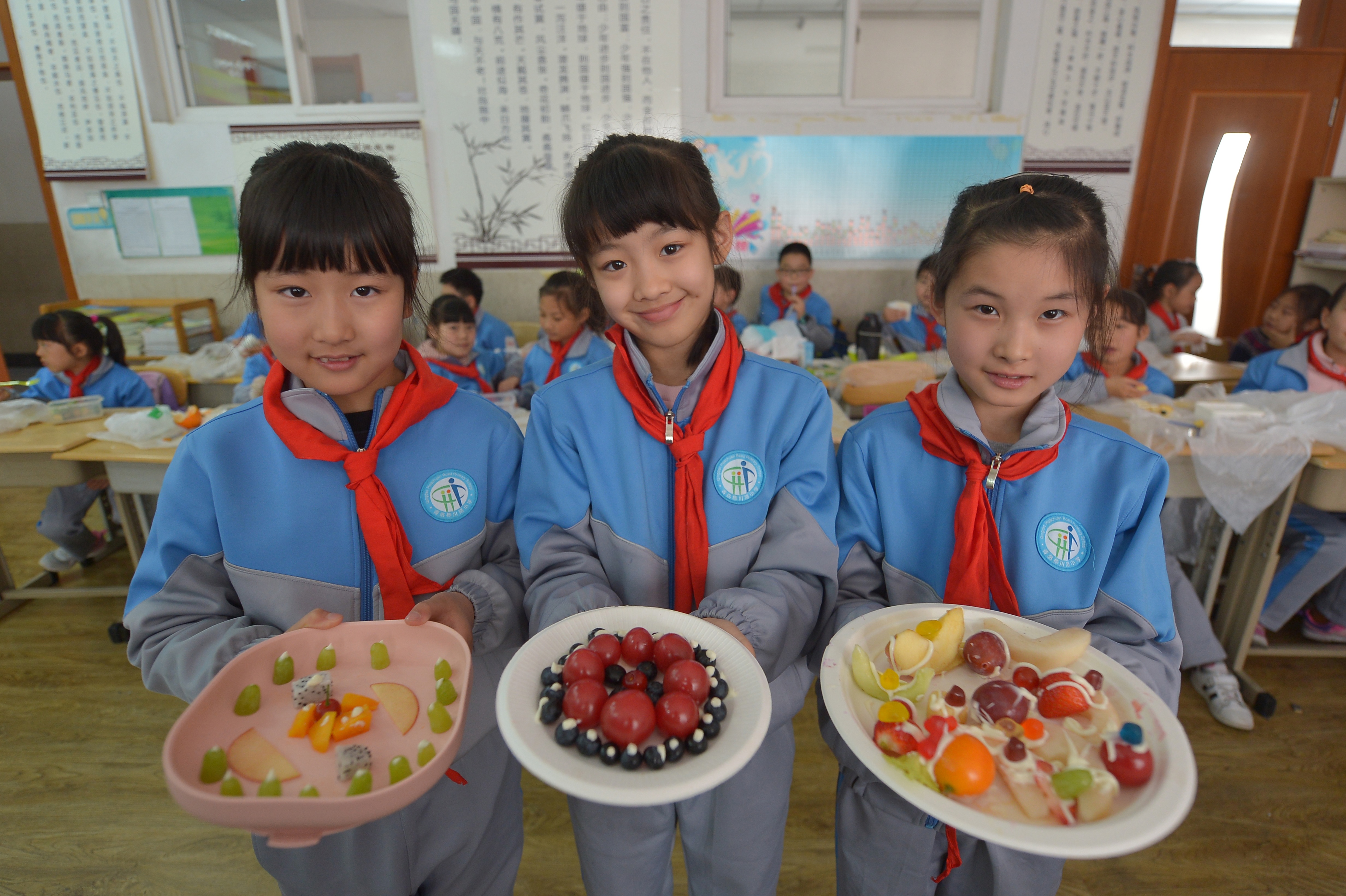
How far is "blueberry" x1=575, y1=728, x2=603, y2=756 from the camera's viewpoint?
27.0 inches

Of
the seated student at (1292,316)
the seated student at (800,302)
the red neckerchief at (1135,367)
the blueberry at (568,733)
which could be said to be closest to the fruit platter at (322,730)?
the blueberry at (568,733)

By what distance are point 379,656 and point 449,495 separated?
0.89 ft

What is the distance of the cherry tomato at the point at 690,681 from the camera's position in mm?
725

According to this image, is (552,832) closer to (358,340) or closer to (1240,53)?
(358,340)

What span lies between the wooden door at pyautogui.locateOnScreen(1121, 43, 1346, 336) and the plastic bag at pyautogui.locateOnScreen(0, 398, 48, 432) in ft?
18.5

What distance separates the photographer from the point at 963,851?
98 centimetres

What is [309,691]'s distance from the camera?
0.82 metres

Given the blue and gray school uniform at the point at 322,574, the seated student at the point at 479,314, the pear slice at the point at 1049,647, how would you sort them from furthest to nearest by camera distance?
the seated student at the point at 479,314
the blue and gray school uniform at the point at 322,574
the pear slice at the point at 1049,647

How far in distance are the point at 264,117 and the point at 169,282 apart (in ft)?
4.22

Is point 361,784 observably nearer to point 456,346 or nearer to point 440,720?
point 440,720

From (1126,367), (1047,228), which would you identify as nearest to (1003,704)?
(1047,228)

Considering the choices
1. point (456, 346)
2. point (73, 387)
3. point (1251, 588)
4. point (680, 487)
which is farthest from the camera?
point (456, 346)

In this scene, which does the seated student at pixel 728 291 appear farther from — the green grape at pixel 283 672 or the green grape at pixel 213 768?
the green grape at pixel 213 768

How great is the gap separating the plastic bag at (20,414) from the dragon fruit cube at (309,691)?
2352 mm
